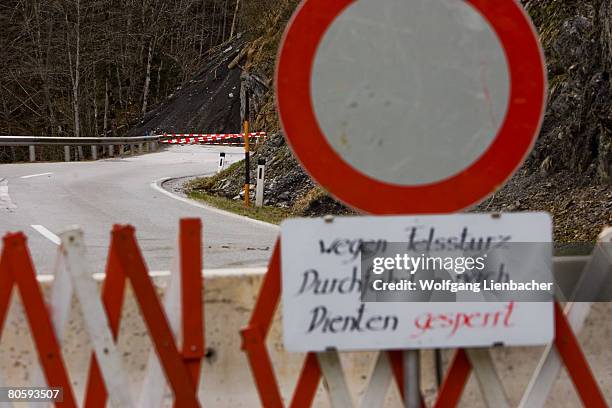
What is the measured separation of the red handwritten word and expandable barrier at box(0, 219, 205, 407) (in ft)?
2.61

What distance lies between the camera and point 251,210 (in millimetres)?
15953

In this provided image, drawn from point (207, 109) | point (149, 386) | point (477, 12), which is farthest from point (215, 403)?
point (207, 109)

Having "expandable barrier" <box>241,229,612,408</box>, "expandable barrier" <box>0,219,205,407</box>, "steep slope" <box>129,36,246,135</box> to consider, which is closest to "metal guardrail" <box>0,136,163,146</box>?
"steep slope" <box>129,36,246,135</box>

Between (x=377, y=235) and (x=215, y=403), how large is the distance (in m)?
1.04

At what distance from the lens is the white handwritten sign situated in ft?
9.23

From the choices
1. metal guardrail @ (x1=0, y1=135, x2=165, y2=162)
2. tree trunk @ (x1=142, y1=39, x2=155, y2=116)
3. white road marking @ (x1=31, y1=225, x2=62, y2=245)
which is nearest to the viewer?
white road marking @ (x1=31, y1=225, x2=62, y2=245)

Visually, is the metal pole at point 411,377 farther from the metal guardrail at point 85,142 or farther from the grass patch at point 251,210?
the metal guardrail at point 85,142

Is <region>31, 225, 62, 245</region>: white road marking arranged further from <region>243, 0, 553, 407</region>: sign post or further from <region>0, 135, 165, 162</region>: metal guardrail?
<region>0, 135, 165, 162</region>: metal guardrail

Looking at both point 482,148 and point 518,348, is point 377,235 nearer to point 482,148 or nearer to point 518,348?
point 482,148

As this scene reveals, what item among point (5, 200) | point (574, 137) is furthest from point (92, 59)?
point (574, 137)

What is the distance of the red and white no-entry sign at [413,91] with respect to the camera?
2719mm

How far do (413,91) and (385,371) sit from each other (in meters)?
0.99

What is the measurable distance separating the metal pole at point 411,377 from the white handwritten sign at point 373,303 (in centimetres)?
6

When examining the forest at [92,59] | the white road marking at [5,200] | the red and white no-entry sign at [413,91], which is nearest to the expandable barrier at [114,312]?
the red and white no-entry sign at [413,91]
